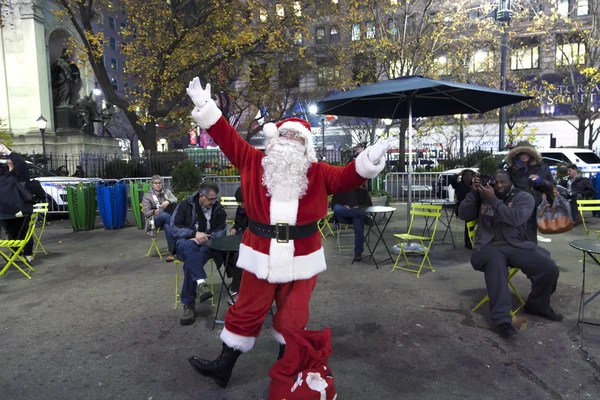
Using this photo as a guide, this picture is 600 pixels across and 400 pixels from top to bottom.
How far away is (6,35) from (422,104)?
19.2 meters

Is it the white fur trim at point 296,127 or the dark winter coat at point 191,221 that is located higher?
the white fur trim at point 296,127

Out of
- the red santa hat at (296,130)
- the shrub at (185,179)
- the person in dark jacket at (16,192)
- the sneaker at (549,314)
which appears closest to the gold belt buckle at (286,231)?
the red santa hat at (296,130)

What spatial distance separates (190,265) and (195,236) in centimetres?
31

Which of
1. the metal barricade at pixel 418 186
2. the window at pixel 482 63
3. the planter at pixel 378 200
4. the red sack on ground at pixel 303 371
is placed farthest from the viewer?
the window at pixel 482 63

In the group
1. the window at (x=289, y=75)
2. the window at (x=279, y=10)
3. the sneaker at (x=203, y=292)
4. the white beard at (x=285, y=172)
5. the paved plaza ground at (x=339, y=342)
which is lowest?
the paved plaza ground at (x=339, y=342)

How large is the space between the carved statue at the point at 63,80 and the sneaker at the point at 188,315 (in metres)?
19.0

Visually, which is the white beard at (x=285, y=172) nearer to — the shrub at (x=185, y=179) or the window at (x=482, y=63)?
the shrub at (x=185, y=179)

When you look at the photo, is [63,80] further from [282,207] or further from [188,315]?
[282,207]

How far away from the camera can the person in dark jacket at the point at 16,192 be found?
6.11m

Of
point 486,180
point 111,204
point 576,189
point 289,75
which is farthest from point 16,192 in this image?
point 289,75

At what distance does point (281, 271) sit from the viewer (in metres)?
2.64

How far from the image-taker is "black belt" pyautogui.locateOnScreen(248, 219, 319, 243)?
2684mm

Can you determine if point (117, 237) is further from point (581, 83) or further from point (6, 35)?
point (581, 83)

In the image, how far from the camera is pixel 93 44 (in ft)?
43.5
